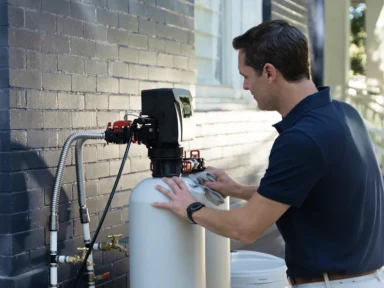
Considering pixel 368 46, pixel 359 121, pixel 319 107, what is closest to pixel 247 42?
pixel 319 107

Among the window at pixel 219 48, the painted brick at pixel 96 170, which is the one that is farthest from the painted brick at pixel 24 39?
the window at pixel 219 48

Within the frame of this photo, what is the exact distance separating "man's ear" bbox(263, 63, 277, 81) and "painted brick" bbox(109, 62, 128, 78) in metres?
1.63

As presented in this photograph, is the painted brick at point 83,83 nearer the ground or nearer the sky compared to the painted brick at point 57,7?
nearer the ground

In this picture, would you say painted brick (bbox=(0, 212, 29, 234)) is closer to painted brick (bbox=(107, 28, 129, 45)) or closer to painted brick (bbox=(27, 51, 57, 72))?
painted brick (bbox=(27, 51, 57, 72))

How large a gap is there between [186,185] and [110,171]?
4.22 feet

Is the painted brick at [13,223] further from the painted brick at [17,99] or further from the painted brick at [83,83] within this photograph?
the painted brick at [83,83]

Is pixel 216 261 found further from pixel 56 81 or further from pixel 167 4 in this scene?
pixel 167 4

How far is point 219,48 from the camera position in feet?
21.2

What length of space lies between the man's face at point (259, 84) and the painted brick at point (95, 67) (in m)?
1.36

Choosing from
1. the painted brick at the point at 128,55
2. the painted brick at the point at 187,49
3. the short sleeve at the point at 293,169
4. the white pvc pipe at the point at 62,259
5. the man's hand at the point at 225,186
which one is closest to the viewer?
the short sleeve at the point at 293,169

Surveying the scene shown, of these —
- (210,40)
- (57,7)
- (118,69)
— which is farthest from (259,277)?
(210,40)

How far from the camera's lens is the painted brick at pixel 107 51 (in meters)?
4.07

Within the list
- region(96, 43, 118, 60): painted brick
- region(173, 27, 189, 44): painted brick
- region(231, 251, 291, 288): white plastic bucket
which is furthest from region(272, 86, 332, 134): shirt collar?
region(173, 27, 189, 44): painted brick

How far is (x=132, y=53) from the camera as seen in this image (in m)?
4.42
